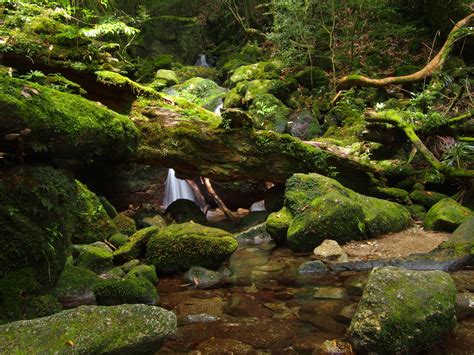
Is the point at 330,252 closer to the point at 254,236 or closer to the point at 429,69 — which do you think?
the point at 254,236

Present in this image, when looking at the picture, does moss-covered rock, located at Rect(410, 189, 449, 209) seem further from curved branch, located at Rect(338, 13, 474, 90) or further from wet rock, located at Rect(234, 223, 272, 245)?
curved branch, located at Rect(338, 13, 474, 90)

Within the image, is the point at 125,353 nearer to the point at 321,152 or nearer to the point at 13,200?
the point at 13,200

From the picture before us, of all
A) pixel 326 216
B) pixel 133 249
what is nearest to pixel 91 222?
pixel 133 249

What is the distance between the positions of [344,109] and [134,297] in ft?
34.5

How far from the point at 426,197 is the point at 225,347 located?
7198 mm

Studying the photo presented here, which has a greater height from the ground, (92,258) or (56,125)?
(56,125)

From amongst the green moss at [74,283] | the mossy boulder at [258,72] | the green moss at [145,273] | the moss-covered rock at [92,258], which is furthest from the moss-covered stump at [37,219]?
the mossy boulder at [258,72]

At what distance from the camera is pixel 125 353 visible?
2.80 m

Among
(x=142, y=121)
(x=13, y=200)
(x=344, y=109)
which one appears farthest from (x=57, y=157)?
(x=344, y=109)

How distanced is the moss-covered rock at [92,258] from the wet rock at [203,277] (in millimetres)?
1264

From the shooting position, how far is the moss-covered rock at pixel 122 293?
4496 millimetres

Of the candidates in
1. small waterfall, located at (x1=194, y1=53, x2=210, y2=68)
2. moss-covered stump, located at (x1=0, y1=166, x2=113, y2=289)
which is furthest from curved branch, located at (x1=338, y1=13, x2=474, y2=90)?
small waterfall, located at (x1=194, y1=53, x2=210, y2=68)

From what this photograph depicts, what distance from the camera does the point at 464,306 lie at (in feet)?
12.8

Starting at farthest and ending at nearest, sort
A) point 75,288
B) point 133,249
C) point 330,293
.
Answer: point 133,249 → point 330,293 → point 75,288
